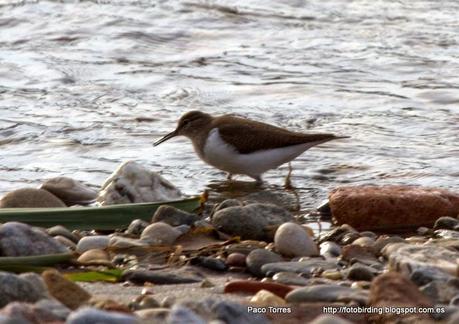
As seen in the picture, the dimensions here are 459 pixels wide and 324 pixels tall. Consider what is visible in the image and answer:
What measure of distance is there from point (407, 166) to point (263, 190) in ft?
3.17

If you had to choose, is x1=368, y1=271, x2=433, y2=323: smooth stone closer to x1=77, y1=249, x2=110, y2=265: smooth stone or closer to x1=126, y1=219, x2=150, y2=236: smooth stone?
x1=77, y1=249, x2=110, y2=265: smooth stone

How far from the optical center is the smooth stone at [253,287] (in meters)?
4.30

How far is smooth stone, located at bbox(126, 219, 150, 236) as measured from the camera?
5.73 m

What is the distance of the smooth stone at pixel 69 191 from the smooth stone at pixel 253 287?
271 centimetres

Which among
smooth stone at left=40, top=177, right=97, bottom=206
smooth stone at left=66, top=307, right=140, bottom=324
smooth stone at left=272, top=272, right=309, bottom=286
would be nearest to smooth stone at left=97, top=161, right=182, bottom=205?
smooth stone at left=40, top=177, right=97, bottom=206

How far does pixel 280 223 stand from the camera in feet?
18.7

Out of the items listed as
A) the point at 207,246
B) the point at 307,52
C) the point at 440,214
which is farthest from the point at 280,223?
the point at 307,52

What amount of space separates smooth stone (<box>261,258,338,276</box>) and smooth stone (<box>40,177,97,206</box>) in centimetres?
229

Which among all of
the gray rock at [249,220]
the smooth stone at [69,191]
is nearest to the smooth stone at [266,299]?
the gray rock at [249,220]

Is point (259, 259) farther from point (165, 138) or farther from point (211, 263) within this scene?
point (165, 138)

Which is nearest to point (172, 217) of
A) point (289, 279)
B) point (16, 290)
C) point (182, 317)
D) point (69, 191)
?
point (69, 191)

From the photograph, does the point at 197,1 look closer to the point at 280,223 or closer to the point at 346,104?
the point at 346,104

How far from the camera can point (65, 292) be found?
4.02 meters

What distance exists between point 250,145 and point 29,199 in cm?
186
